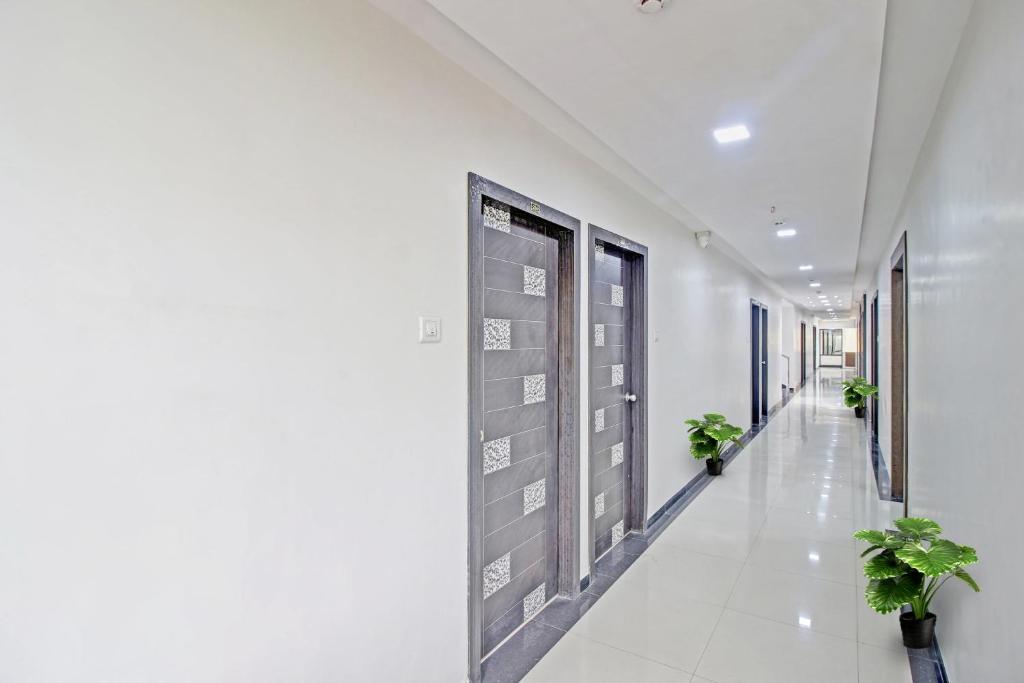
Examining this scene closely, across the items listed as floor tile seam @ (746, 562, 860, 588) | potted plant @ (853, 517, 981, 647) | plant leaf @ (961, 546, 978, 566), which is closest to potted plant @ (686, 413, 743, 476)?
floor tile seam @ (746, 562, 860, 588)

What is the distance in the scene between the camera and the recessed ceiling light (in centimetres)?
280

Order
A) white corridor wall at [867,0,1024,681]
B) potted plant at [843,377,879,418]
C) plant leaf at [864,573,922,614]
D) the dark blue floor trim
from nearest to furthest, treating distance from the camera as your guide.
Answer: white corridor wall at [867,0,1024,681] < plant leaf at [864,573,922,614] < the dark blue floor trim < potted plant at [843,377,879,418]

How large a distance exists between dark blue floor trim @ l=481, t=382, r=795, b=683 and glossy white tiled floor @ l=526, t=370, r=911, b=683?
0.06 meters

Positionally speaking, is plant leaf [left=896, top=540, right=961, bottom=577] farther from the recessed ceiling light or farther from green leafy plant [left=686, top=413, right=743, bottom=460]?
green leafy plant [left=686, top=413, right=743, bottom=460]

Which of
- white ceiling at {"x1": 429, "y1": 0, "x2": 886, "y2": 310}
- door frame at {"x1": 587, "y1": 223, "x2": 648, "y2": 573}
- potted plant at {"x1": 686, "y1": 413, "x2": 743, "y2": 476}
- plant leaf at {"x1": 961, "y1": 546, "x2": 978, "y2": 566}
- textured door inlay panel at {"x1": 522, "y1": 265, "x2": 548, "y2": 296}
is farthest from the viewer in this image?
potted plant at {"x1": 686, "y1": 413, "x2": 743, "y2": 476}

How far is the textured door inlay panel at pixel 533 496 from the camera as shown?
276 centimetres

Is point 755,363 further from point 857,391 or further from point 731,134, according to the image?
point 731,134

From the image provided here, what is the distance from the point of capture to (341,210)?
165 cm

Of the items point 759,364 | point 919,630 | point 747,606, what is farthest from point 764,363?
point 919,630

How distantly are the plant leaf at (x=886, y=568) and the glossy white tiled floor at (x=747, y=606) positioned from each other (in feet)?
1.66

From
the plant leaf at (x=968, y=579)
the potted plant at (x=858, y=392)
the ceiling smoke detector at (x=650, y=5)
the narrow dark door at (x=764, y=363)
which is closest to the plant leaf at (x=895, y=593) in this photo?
the plant leaf at (x=968, y=579)

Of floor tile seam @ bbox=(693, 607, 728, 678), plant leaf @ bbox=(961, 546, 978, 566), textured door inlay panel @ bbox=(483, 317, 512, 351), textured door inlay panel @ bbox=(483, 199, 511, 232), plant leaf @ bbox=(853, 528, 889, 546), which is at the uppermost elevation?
textured door inlay panel @ bbox=(483, 199, 511, 232)

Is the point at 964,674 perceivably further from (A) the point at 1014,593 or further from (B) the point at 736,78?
(B) the point at 736,78

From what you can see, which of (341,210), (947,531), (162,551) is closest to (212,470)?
(162,551)
